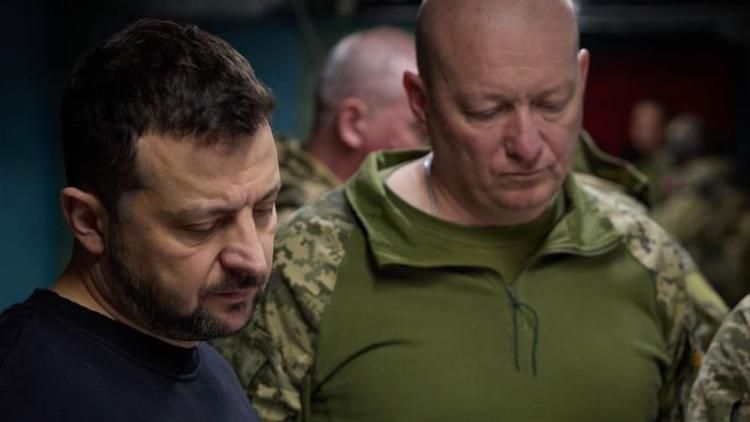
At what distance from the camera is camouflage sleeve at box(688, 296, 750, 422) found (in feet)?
7.41

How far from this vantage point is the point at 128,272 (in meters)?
1.75

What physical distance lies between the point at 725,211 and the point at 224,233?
20.2 ft

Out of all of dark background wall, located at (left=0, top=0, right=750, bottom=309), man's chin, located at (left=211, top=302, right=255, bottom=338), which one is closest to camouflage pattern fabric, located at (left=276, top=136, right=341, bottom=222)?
man's chin, located at (left=211, top=302, right=255, bottom=338)

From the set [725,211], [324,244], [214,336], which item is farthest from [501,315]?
[725,211]

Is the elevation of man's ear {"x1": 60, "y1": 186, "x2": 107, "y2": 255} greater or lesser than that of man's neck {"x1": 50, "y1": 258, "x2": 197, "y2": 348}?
greater

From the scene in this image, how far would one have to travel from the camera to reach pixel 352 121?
374cm

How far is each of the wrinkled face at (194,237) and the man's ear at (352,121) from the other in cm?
190

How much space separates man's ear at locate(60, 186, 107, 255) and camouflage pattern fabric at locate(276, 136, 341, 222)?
1.77 meters

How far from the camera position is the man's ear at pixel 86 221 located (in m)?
1.75

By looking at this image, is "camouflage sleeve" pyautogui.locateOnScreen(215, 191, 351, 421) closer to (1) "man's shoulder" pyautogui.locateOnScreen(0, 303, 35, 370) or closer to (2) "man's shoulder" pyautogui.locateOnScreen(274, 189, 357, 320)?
(2) "man's shoulder" pyautogui.locateOnScreen(274, 189, 357, 320)

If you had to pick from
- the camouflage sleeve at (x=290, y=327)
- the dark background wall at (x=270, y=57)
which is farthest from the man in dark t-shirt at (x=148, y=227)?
Result: the dark background wall at (x=270, y=57)

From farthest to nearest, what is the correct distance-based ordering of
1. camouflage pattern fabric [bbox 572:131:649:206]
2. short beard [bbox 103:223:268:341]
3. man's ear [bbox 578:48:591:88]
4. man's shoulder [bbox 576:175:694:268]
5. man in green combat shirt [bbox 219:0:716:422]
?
camouflage pattern fabric [bbox 572:131:649:206] → man's shoulder [bbox 576:175:694:268] → man's ear [bbox 578:48:591:88] → man in green combat shirt [bbox 219:0:716:422] → short beard [bbox 103:223:268:341]

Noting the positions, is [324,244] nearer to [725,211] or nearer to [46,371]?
[46,371]

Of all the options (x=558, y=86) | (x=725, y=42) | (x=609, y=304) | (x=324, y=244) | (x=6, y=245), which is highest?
(x=558, y=86)
